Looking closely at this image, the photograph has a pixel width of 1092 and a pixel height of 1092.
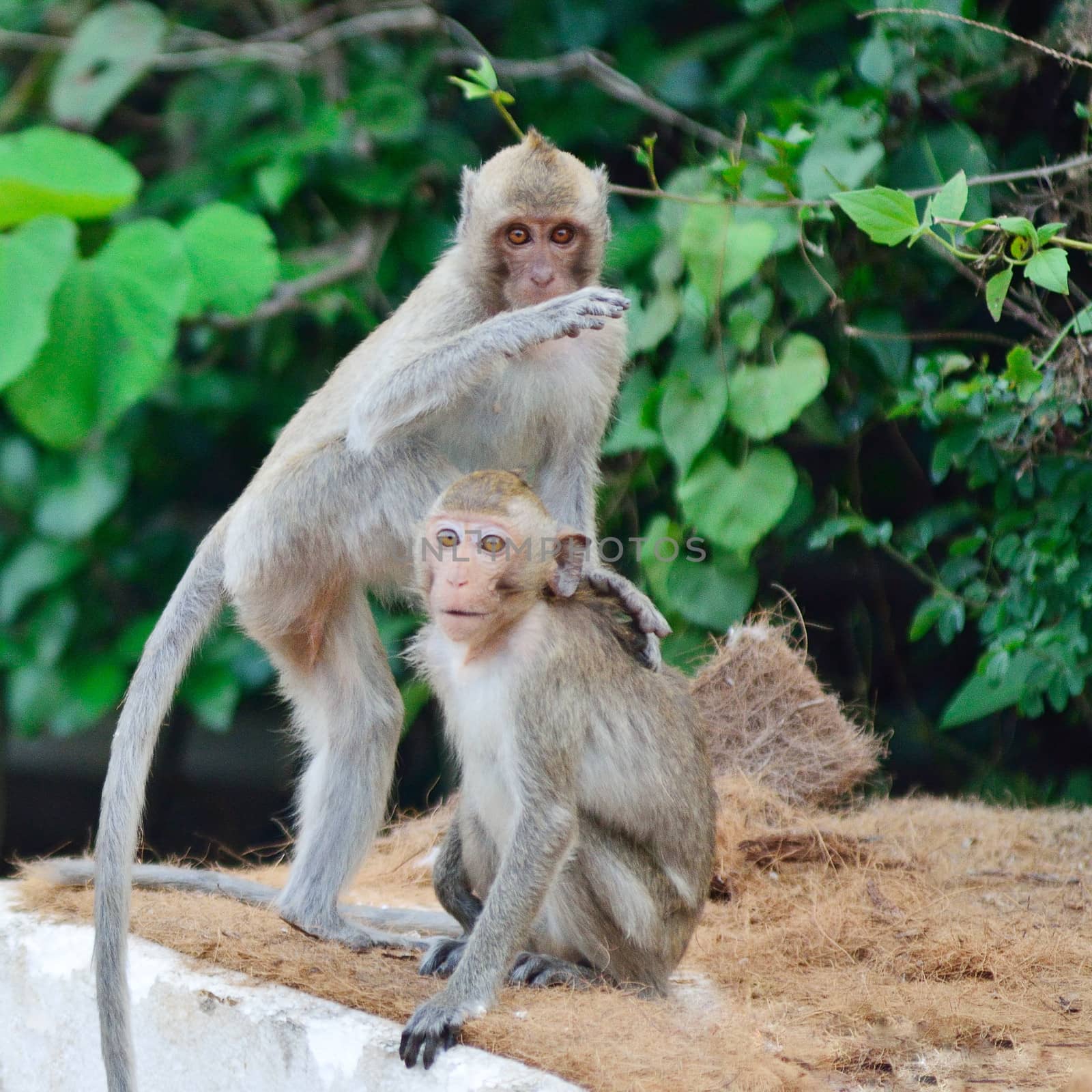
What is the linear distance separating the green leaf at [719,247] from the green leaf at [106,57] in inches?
129

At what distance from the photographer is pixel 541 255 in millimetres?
4547

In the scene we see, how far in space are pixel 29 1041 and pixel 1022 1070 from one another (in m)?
2.95

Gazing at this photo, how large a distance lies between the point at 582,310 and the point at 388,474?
843 mm

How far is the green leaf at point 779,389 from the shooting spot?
617 cm

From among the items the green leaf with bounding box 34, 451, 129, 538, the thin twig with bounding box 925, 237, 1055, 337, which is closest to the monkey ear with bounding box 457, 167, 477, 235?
the thin twig with bounding box 925, 237, 1055, 337

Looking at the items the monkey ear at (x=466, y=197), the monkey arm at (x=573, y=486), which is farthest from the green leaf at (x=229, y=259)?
the monkey arm at (x=573, y=486)

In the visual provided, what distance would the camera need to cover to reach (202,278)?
6824mm

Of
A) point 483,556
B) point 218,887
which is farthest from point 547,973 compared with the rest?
point 218,887

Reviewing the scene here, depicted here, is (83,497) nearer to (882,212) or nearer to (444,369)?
(444,369)

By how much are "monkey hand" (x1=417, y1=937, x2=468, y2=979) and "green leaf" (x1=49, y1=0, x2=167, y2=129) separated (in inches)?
206

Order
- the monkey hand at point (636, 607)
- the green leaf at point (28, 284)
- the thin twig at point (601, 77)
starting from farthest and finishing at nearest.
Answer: the thin twig at point (601, 77) → the green leaf at point (28, 284) → the monkey hand at point (636, 607)

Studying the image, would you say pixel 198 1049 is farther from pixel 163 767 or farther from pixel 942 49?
pixel 942 49

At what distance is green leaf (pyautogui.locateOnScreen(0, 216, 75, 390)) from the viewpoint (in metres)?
5.96

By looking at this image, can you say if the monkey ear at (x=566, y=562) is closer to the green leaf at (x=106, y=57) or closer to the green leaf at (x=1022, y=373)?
the green leaf at (x=1022, y=373)
